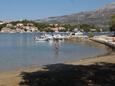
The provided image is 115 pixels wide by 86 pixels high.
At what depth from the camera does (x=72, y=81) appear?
15.6 meters

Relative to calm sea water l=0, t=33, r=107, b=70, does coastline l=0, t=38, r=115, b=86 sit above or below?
above

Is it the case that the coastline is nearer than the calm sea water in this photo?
Yes

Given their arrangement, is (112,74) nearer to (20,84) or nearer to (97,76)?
(97,76)

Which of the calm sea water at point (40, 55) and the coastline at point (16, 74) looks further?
the calm sea water at point (40, 55)

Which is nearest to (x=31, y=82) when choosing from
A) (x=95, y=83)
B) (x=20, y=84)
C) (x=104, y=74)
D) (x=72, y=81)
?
(x=20, y=84)

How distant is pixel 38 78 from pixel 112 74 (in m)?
3.44

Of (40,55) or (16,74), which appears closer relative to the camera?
(16,74)

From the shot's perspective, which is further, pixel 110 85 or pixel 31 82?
pixel 31 82

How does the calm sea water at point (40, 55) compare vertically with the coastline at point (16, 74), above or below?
below

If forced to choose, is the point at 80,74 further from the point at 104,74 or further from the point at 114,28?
the point at 114,28

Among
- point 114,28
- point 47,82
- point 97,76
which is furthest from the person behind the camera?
point 114,28

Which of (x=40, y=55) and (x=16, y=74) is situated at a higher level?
(x=16, y=74)

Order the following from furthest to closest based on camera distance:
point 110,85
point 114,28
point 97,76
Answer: point 114,28 < point 97,76 < point 110,85

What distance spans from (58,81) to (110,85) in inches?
95.1
